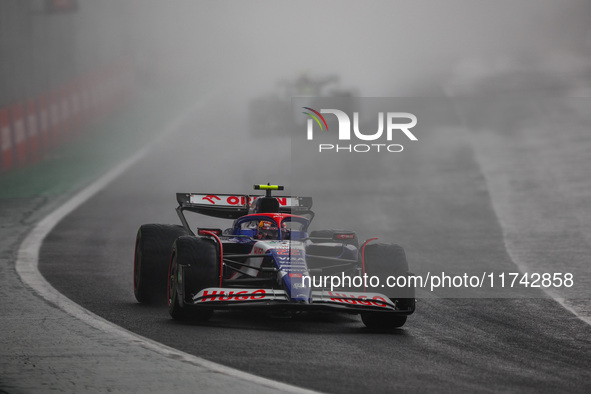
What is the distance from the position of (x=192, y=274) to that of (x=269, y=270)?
722 millimetres

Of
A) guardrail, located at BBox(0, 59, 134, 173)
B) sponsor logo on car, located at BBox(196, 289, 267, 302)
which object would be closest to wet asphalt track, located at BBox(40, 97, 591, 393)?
sponsor logo on car, located at BBox(196, 289, 267, 302)

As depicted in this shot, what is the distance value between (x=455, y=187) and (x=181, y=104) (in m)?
21.9

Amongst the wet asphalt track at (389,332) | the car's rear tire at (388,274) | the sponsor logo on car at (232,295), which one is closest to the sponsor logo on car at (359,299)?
the car's rear tire at (388,274)

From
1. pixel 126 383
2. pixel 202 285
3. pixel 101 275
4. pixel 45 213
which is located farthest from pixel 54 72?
pixel 126 383

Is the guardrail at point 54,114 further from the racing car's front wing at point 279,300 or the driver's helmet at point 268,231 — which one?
the racing car's front wing at point 279,300

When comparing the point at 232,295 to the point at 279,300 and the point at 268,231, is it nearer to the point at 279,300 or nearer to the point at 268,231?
the point at 279,300

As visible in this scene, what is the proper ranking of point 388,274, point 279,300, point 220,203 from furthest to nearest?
point 220,203 → point 388,274 → point 279,300

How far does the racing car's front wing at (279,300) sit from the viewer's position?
8.56 metres

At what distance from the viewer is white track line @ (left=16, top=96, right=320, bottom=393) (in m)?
6.51

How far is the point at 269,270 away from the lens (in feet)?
30.3

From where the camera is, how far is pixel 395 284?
30.4 ft

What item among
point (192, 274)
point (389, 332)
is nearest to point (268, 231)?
point (192, 274)

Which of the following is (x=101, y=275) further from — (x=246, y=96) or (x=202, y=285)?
(x=246, y=96)

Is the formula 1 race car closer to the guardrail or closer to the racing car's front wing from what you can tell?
the racing car's front wing
